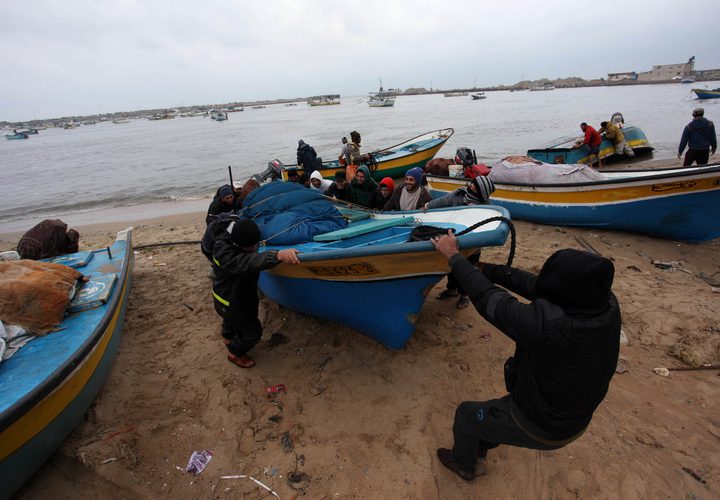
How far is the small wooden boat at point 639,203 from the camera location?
5750mm

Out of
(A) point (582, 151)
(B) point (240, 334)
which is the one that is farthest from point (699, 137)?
(B) point (240, 334)

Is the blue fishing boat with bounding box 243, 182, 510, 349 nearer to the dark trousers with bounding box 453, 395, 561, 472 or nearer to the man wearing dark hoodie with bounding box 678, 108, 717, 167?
the dark trousers with bounding box 453, 395, 561, 472

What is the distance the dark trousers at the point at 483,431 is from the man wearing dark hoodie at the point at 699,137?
32.0 feet

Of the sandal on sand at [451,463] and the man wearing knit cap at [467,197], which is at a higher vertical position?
the man wearing knit cap at [467,197]

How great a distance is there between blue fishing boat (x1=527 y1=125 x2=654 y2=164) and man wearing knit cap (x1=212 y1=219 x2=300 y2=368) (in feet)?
36.2

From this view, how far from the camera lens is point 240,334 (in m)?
3.84

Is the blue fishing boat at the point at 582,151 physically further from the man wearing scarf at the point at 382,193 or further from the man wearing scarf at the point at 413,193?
the man wearing scarf at the point at 413,193

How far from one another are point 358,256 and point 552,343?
1.81 m

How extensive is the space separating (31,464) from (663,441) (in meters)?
4.89

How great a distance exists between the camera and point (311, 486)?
2742 mm

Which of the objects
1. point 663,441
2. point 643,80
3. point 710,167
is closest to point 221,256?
point 663,441

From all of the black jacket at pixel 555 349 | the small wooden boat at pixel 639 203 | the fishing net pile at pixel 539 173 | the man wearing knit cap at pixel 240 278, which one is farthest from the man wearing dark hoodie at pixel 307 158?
the black jacket at pixel 555 349

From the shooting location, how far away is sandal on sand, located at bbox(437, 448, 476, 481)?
2646mm

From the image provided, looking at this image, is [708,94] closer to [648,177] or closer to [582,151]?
[582,151]
